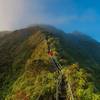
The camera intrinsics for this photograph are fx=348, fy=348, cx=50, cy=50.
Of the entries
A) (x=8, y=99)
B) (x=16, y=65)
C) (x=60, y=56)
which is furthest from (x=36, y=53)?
(x=8, y=99)

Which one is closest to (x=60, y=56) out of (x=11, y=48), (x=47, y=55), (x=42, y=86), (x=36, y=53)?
(x=47, y=55)

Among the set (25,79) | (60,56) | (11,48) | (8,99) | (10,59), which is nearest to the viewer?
(8,99)

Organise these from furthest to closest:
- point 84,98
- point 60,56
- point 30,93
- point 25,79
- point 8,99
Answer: point 60,56
point 25,79
point 8,99
point 30,93
point 84,98

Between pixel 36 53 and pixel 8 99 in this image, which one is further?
pixel 36 53

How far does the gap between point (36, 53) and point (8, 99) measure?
121 feet

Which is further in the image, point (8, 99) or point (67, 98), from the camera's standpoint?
point (8, 99)

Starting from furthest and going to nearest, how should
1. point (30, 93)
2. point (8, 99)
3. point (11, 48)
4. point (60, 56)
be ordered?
point (11, 48), point (60, 56), point (8, 99), point (30, 93)

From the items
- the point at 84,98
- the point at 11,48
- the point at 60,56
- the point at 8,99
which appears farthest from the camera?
the point at 11,48

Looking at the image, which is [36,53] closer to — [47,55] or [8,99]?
[47,55]

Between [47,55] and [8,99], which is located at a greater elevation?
[47,55]

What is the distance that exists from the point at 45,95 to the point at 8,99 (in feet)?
42.2

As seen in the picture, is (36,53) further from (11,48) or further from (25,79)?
(11,48)

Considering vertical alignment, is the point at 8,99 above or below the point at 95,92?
below

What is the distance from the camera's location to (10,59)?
129625mm
